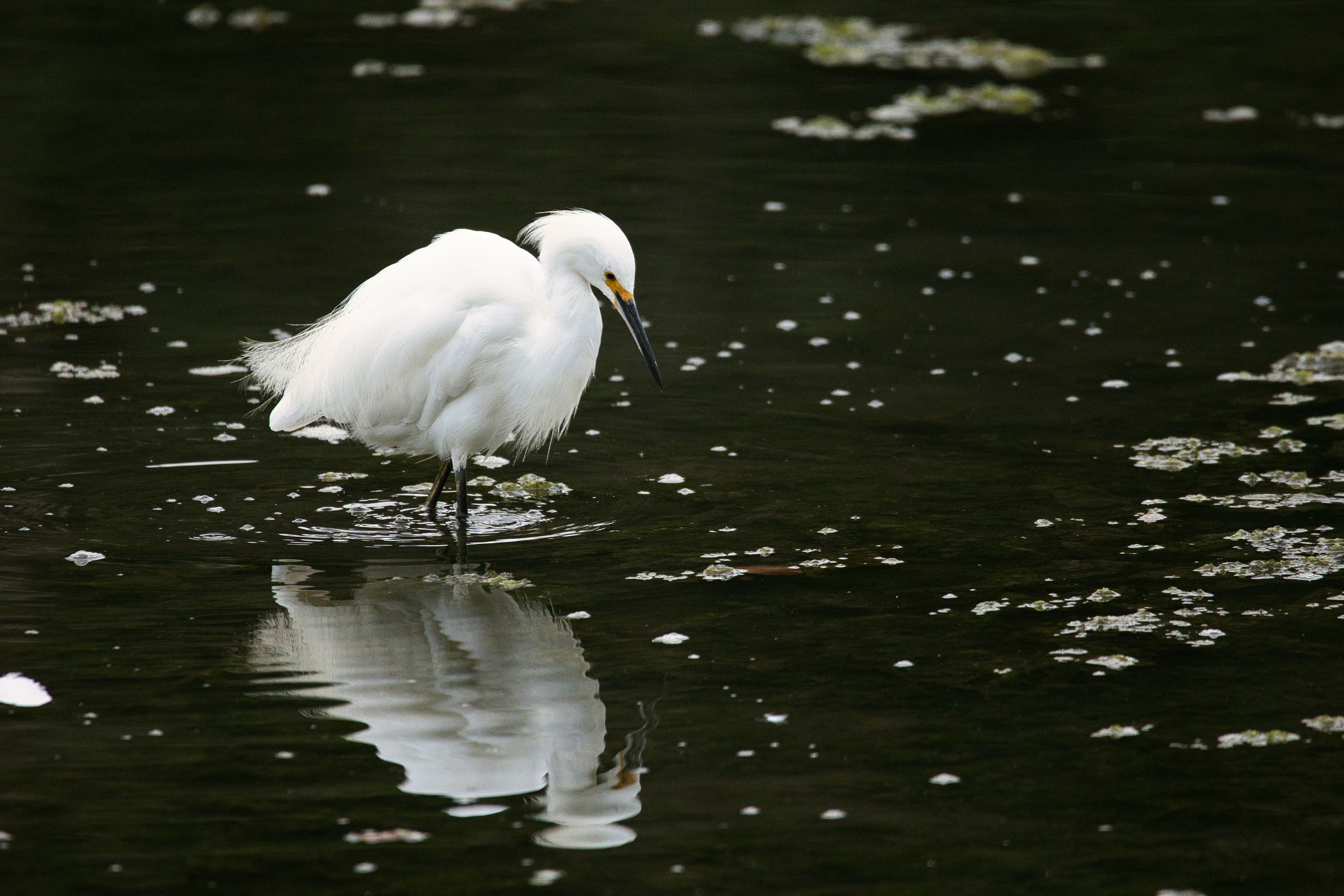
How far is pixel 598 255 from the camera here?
6059mm

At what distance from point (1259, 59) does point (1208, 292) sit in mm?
7118

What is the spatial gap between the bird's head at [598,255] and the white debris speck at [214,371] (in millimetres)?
2823

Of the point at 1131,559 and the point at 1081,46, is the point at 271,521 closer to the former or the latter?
the point at 1131,559

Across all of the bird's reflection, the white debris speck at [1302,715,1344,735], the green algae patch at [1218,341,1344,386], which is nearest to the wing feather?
the bird's reflection

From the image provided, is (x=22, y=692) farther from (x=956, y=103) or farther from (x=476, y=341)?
(x=956, y=103)

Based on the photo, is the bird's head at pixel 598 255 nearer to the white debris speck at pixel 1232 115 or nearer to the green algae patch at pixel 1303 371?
the green algae patch at pixel 1303 371

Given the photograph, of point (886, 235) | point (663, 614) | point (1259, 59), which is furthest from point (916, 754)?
point (1259, 59)

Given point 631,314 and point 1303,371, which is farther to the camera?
point 1303,371

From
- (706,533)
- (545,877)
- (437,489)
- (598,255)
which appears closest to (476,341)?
(598,255)

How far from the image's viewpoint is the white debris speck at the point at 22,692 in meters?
4.89

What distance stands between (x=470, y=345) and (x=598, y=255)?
0.66 m

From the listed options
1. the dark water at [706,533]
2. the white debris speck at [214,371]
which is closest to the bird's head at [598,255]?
the dark water at [706,533]

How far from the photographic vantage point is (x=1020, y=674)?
516cm

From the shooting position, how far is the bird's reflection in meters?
4.43
